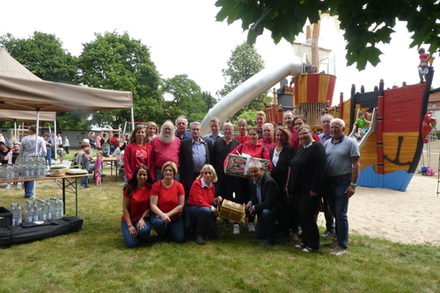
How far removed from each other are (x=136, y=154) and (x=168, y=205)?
927 millimetres

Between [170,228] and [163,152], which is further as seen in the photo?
[163,152]

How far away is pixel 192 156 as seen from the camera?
4406mm

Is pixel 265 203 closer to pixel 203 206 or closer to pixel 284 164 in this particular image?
pixel 284 164

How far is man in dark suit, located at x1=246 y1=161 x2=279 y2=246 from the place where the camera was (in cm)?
396

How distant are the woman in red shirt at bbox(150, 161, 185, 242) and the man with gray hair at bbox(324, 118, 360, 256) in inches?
79.8

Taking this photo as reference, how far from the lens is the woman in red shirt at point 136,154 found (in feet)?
14.0

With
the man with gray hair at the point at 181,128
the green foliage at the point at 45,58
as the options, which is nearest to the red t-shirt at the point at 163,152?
the man with gray hair at the point at 181,128

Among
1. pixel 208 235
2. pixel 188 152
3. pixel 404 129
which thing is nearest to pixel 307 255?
pixel 208 235

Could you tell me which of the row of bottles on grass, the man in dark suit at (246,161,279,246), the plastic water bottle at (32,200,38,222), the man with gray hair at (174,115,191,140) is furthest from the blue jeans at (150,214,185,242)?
the plastic water bottle at (32,200,38,222)

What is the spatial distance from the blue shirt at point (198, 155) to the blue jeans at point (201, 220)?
640 mm

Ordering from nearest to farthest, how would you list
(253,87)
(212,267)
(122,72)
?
(212,267)
(253,87)
(122,72)

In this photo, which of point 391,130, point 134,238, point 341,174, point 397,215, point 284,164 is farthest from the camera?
point 391,130

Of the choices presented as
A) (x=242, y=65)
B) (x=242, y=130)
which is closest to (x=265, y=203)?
A: (x=242, y=130)

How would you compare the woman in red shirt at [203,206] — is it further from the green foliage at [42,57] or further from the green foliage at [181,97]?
the green foliage at [181,97]
